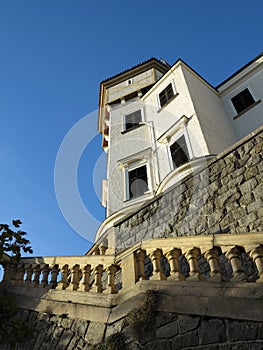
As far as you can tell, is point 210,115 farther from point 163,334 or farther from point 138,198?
point 163,334

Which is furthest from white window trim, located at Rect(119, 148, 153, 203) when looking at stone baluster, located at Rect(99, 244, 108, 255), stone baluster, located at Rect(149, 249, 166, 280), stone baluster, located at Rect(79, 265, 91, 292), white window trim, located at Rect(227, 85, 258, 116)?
stone baluster, located at Rect(149, 249, 166, 280)

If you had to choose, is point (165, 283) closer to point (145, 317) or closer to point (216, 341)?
point (145, 317)

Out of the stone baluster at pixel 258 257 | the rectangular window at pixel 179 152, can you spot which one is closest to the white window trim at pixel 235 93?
the rectangular window at pixel 179 152

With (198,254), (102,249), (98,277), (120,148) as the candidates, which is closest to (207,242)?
(198,254)

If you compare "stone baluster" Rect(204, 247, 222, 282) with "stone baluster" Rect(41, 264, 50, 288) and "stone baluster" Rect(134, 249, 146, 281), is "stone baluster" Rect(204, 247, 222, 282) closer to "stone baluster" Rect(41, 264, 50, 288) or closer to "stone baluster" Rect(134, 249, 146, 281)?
"stone baluster" Rect(134, 249, 146, 281)

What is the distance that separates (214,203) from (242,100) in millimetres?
9168

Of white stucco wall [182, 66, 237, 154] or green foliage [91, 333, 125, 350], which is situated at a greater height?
white stucco wall [182, 66, 237, 154]

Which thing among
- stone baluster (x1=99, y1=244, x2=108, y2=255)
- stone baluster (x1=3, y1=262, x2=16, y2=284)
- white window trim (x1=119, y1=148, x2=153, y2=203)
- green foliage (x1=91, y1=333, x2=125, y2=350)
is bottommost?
green foliage (x1=91, y1=333, x2=125, y2=350)

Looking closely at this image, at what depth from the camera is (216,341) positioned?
4344 millimetres

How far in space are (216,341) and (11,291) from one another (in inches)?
194

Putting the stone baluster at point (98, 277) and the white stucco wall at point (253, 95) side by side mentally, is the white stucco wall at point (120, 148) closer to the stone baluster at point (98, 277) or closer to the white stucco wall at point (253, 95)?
the white stucco wall at point (253, 95)

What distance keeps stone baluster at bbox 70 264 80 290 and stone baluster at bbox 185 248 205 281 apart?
249 centimetres

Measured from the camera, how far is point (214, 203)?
9.05m

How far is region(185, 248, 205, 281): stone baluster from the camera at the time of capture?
496cm
